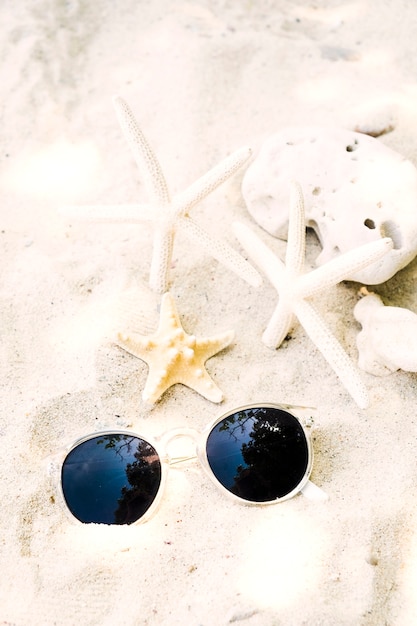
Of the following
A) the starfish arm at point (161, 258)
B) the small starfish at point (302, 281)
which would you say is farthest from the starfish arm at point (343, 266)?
the starfish arm at point (161, 258)

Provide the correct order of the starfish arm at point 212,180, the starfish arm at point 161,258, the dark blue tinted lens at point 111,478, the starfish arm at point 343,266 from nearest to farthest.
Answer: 1. the dark blue tinted lens at point 111,478
2. the starfish arm at point 343,266
3. the starfish arm at point 212,180
4. the starfish arm at point 161,258

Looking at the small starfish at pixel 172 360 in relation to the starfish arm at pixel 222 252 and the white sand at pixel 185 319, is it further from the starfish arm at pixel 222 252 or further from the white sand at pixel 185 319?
the starfish arm at pixel 222 252

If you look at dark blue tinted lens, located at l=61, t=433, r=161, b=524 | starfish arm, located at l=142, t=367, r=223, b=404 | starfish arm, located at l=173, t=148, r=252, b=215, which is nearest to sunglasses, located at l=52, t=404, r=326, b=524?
dark blue tinted lens, located at l=61, t=433, r=161, b=524

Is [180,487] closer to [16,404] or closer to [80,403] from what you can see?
[80,403]

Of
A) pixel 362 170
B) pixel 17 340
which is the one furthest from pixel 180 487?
pixel 362 170

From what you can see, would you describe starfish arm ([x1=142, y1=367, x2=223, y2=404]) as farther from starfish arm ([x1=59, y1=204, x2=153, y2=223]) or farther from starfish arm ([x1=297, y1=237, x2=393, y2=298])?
starfish arm ([x1=59, y1=204, x2=153, y2=223])

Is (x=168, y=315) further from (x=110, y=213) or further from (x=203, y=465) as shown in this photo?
(x=203, y=465)
